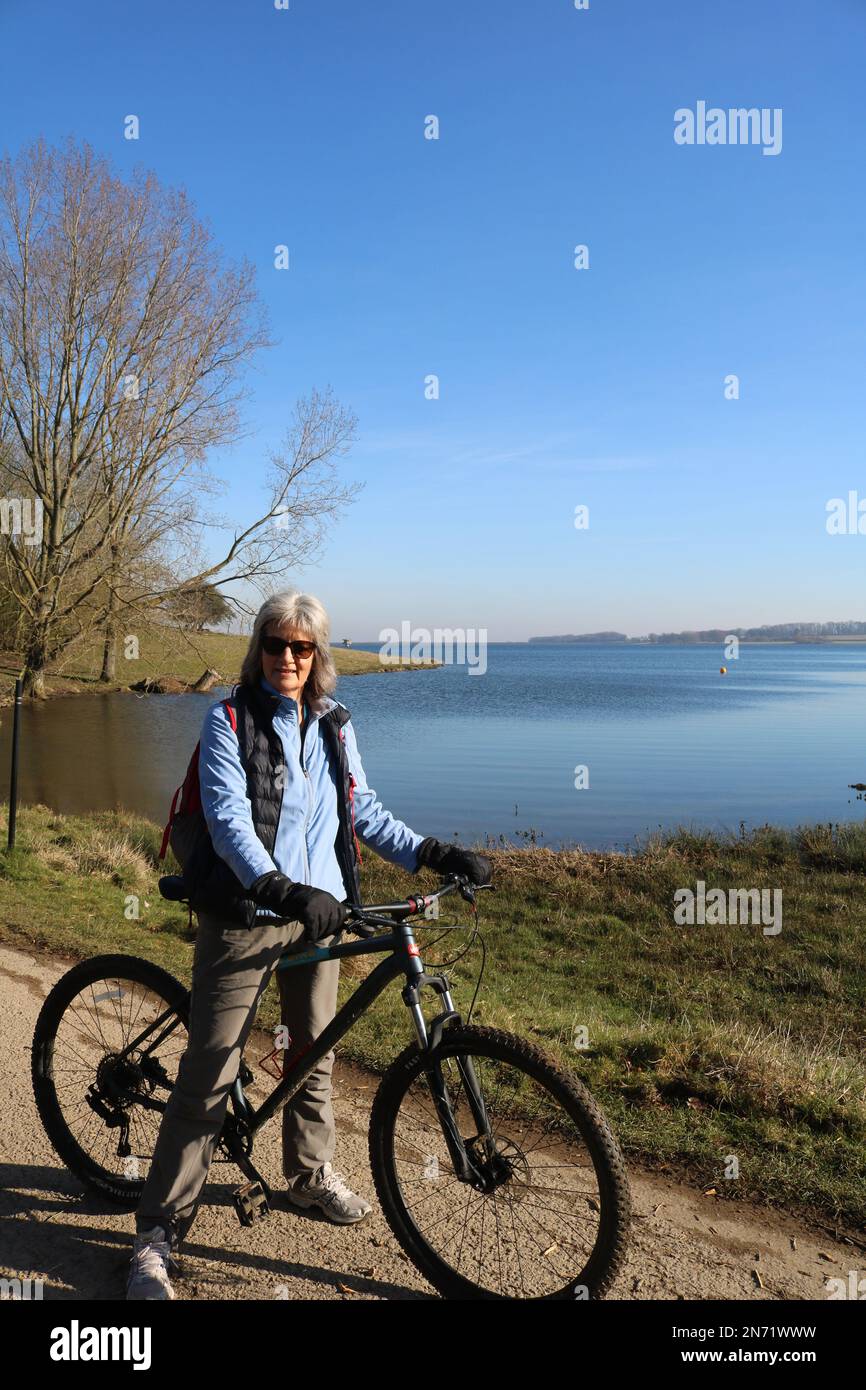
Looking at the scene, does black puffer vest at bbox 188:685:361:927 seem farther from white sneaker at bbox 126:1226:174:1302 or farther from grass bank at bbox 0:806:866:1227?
grass bank at bbox 0:806:866:1227

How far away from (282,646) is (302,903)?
37.2 inches

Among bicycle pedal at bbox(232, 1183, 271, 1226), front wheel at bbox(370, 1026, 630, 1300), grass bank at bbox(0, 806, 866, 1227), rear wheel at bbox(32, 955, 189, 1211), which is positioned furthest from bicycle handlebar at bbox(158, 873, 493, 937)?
grass bank at bbox(0, 806, 866, 1227)

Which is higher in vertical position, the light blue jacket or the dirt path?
the light blue jacket

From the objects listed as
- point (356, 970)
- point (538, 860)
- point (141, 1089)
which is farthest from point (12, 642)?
point (141, 1089)

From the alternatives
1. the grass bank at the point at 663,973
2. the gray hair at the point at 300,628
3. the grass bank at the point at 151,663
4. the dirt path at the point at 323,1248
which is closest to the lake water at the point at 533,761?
the grass bank at the point at 151,663

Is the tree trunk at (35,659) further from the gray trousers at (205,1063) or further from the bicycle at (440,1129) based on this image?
the gray trousers at (205,1063)

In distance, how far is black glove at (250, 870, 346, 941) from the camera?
8.96 feet

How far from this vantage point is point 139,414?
25.7 meters

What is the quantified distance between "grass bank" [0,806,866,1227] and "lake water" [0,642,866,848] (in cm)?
359

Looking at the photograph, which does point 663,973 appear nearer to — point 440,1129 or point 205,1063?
point 440,1129

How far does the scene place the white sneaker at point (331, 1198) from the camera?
3.38m

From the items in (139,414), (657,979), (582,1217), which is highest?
(139,414)
